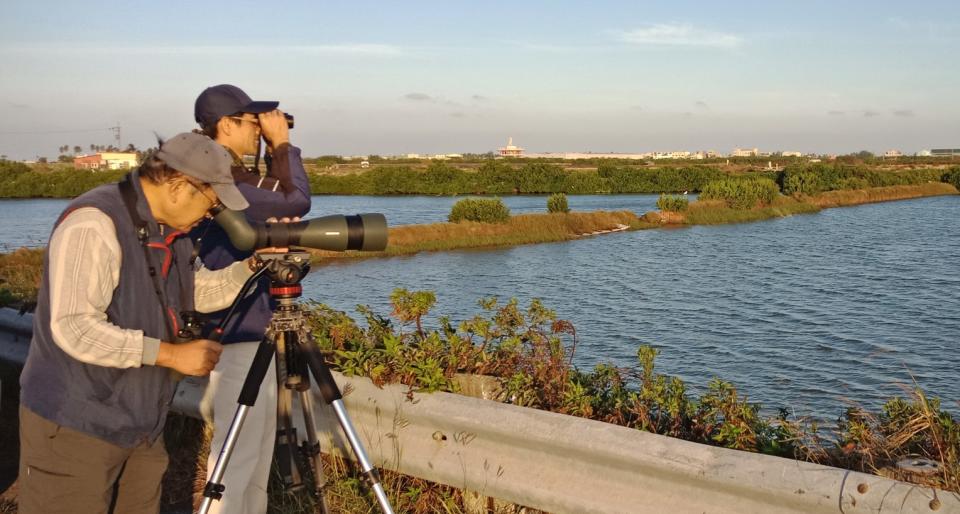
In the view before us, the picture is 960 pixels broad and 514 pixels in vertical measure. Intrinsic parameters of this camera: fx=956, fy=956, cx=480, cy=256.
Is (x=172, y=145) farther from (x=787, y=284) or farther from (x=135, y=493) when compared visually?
(x=787, y=284)

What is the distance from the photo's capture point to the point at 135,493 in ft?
10.5

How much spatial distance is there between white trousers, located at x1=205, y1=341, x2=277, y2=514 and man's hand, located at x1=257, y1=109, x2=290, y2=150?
85 cm

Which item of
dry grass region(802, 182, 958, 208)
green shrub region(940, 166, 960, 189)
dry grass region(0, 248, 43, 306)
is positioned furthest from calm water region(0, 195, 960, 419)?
green shrub region(940, 166, 960, 189)

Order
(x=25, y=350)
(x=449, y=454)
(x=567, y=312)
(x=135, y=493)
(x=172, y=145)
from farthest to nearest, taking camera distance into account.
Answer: (x=567, y=312), (x=25, y=350), (x=449, y=454), (x=135, y=493), (x=172, y=145)

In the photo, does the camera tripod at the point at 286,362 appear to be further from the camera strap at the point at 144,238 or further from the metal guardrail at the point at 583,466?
the metal guardrail at the point at 583,466

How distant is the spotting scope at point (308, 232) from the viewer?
131 inches

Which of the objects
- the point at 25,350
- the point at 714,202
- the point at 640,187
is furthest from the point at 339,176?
the point at 25,350

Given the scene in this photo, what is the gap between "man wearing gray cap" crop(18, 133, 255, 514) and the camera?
8.95 ft

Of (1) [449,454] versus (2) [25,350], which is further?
(2) [25,350]

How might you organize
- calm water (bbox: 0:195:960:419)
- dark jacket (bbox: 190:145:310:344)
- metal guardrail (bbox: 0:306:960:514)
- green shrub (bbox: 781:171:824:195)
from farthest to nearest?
green shrub (bbox: 781:171:824:195)
calm water (bbox: 0:195:960:419)
dark jacket (bbox: 190:145:310:344)
metal guardrail (bbox: 0:306:960:514)

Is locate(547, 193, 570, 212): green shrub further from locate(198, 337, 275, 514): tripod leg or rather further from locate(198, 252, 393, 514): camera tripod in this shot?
locate(198, 337, 275, 514): tripod leg

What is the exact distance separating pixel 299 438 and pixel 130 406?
1.59 metres

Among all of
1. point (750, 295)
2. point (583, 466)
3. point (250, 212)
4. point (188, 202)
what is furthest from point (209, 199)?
point (750, 295)

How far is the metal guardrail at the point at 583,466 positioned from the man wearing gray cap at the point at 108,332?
1244 millimetres
